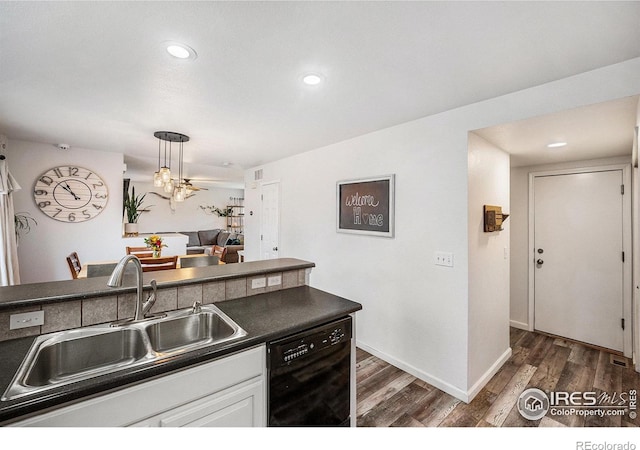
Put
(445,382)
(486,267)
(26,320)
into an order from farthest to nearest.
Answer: (486,267), (445,382), (26,320)

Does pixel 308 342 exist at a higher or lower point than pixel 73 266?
lower

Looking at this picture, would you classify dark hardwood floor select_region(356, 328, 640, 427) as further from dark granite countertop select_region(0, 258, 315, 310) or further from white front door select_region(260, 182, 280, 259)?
white front door select_region(260, 182, 280, 259)

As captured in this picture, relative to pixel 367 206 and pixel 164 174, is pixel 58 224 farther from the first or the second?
pixel 367 206

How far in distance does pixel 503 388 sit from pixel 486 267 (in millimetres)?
1006

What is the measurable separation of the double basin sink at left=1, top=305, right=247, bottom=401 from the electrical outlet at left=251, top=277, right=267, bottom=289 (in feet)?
1.08

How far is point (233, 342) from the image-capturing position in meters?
1.23

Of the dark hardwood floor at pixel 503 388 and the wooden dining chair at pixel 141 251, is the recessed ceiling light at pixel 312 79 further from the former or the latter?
the wooden dining chair at pixel 141 251

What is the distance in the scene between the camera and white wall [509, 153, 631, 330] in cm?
351

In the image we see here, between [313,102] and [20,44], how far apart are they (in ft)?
5.52

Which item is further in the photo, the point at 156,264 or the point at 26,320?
the point at 156,264

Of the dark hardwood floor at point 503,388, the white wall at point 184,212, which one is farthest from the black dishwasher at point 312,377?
the white wall at point 184,212

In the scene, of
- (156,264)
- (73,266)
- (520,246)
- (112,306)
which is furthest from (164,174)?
(520,246)

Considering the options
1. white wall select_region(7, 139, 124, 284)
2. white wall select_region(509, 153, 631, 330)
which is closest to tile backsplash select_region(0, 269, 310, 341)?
white wall select_region(7, 139, 124, 284)
